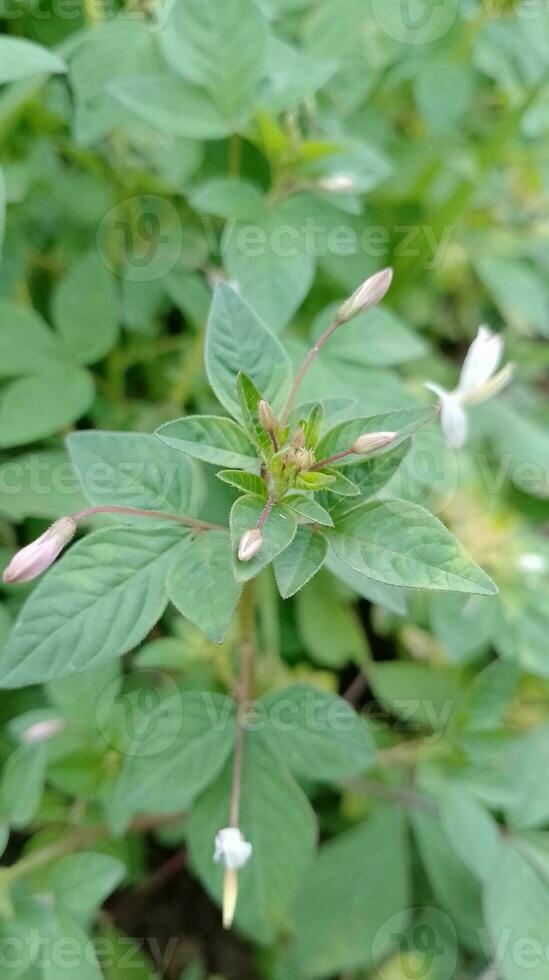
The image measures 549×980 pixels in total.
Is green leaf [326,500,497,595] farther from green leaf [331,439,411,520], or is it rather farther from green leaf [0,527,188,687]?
green leaf [0,527,188,687]

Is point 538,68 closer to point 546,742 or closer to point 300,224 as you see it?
point 300,224

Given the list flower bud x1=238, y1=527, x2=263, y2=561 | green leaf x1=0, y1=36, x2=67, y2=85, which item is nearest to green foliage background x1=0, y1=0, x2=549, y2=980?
green leaf x1=0, y1=36, x2=67, y2=85

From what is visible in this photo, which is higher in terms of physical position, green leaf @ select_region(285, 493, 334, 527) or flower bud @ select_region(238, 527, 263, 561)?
flower bud @ select_region(238, 527, 263, 561)

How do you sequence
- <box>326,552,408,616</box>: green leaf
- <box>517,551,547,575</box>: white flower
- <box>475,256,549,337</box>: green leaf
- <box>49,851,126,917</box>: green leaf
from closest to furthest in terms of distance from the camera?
<box>326,552,408,616</box>: green leaf → <box>49,851,126,917</box>: green leaf → <box>517,551,547,575</box>: white flower → <box>475,256,549,337</box>: green leaf

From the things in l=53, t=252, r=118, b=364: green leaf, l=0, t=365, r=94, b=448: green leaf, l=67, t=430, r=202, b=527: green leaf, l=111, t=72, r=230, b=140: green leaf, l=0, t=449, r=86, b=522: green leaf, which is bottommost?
l=0, t=449, r=86, b=522: green leaf

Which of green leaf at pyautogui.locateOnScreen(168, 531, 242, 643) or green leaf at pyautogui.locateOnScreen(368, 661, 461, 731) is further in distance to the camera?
green leaf at pyautogui.locateOnScreen(368, 661, 461, 731)

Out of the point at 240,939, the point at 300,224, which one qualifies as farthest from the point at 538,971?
the point at 300,224
